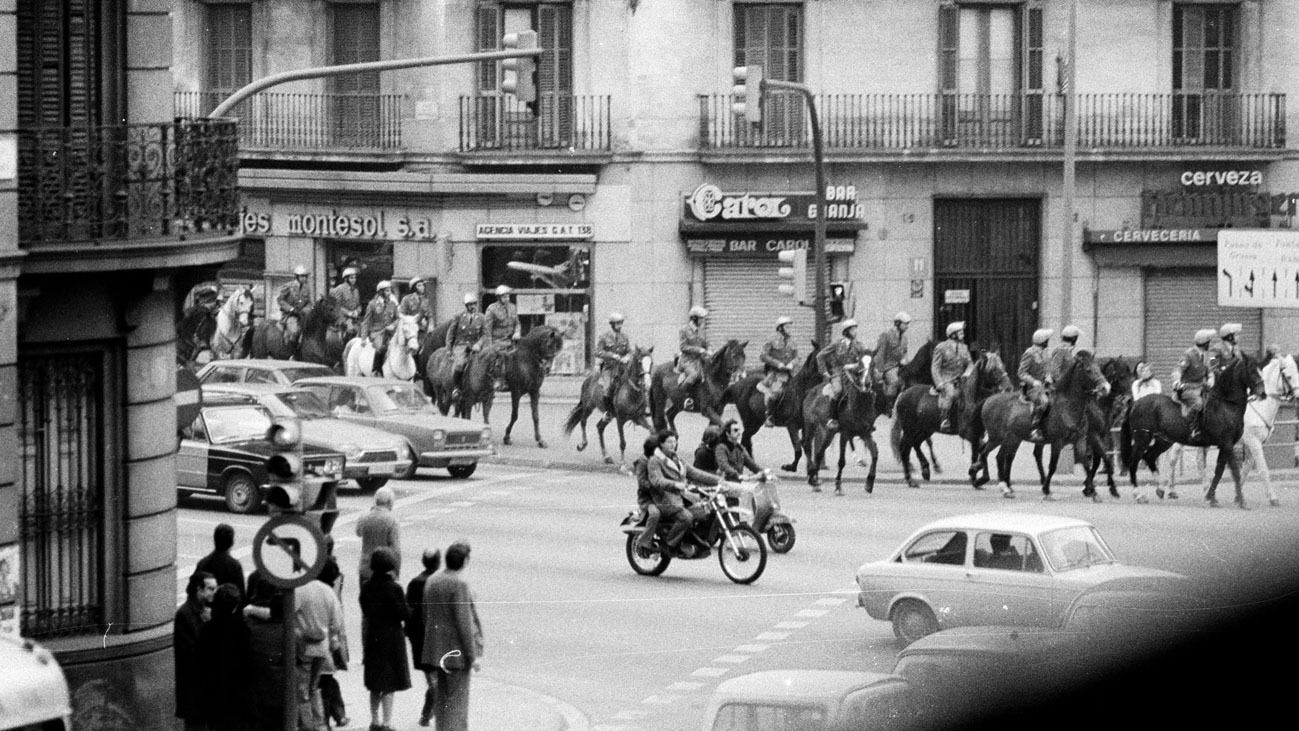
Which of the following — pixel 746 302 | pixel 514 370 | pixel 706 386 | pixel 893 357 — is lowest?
pixel 706 386

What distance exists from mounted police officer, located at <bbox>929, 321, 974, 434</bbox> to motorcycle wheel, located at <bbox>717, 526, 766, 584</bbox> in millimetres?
8213

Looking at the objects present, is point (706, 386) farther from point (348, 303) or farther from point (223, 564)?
point (223, 564)

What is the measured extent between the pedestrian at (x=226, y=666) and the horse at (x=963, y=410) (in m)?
15.0

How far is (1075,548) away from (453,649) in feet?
14.7

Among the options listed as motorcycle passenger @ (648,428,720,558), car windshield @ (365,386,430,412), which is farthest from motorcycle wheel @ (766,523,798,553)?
car windshield @ (365,386,430,412)

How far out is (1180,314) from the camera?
40.2m

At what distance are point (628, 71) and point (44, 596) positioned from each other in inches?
1050

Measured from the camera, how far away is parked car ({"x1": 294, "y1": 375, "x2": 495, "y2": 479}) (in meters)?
27.1

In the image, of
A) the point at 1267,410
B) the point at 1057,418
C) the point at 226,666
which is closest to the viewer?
the point at 226,666

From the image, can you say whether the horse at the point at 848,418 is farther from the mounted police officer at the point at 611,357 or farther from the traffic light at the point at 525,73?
the traffic light at the point at 525,73

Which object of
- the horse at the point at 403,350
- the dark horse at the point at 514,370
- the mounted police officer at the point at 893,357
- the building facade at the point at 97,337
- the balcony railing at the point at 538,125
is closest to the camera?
the building facade at the point at 97,337

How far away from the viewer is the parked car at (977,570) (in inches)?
537

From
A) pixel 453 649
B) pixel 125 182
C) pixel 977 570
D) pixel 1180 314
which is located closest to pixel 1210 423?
pixel 977 570

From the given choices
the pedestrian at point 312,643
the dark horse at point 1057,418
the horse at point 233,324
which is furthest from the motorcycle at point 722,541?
the horse at point 233,324
